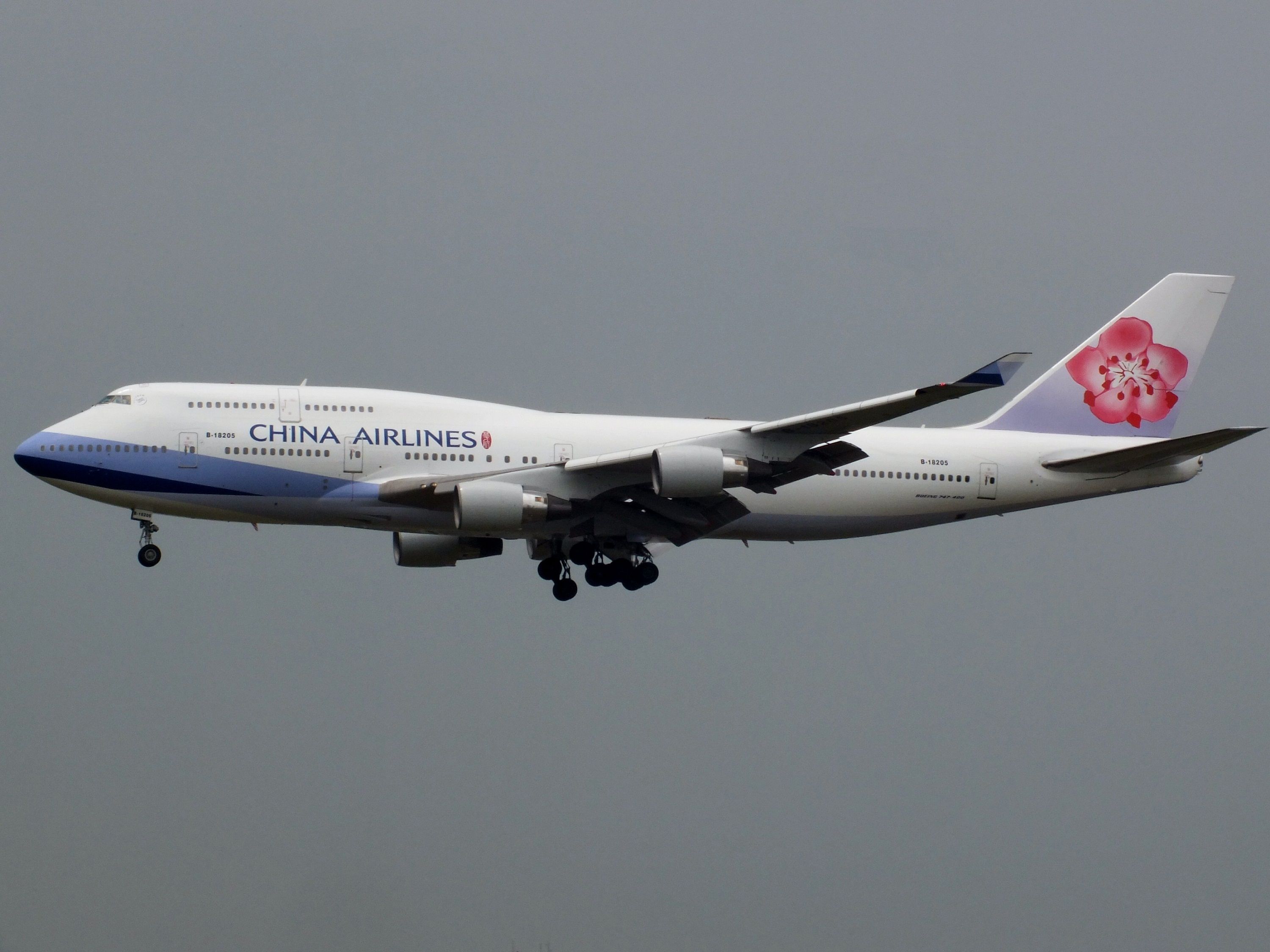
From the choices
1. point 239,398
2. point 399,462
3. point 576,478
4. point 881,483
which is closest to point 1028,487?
point 881,483

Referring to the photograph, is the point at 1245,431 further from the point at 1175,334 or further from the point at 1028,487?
the point at 1175,334

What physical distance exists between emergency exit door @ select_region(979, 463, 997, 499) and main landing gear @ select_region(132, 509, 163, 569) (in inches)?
789

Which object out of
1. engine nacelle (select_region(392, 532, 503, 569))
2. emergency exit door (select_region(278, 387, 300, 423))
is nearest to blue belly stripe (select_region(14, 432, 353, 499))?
emergency exit door (select_region(278, 387, 300, 423))

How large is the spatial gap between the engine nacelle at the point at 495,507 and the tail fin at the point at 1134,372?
1312cm

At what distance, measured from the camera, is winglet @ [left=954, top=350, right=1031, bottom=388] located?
31.5 meters

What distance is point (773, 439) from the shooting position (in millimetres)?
36656

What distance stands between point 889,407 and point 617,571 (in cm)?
1045

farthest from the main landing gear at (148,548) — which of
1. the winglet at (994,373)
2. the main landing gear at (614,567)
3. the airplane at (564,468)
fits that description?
the winglet at (994,373)

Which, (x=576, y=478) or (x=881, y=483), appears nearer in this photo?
(x=576, y=478)

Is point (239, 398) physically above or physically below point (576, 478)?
above

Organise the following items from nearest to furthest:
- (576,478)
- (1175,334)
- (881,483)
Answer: (576,478), (881,483), (1175,334)

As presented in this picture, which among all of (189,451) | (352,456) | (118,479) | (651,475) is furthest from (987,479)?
(118,479)

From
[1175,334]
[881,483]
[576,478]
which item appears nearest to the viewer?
[576,478]

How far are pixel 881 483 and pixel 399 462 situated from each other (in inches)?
469
